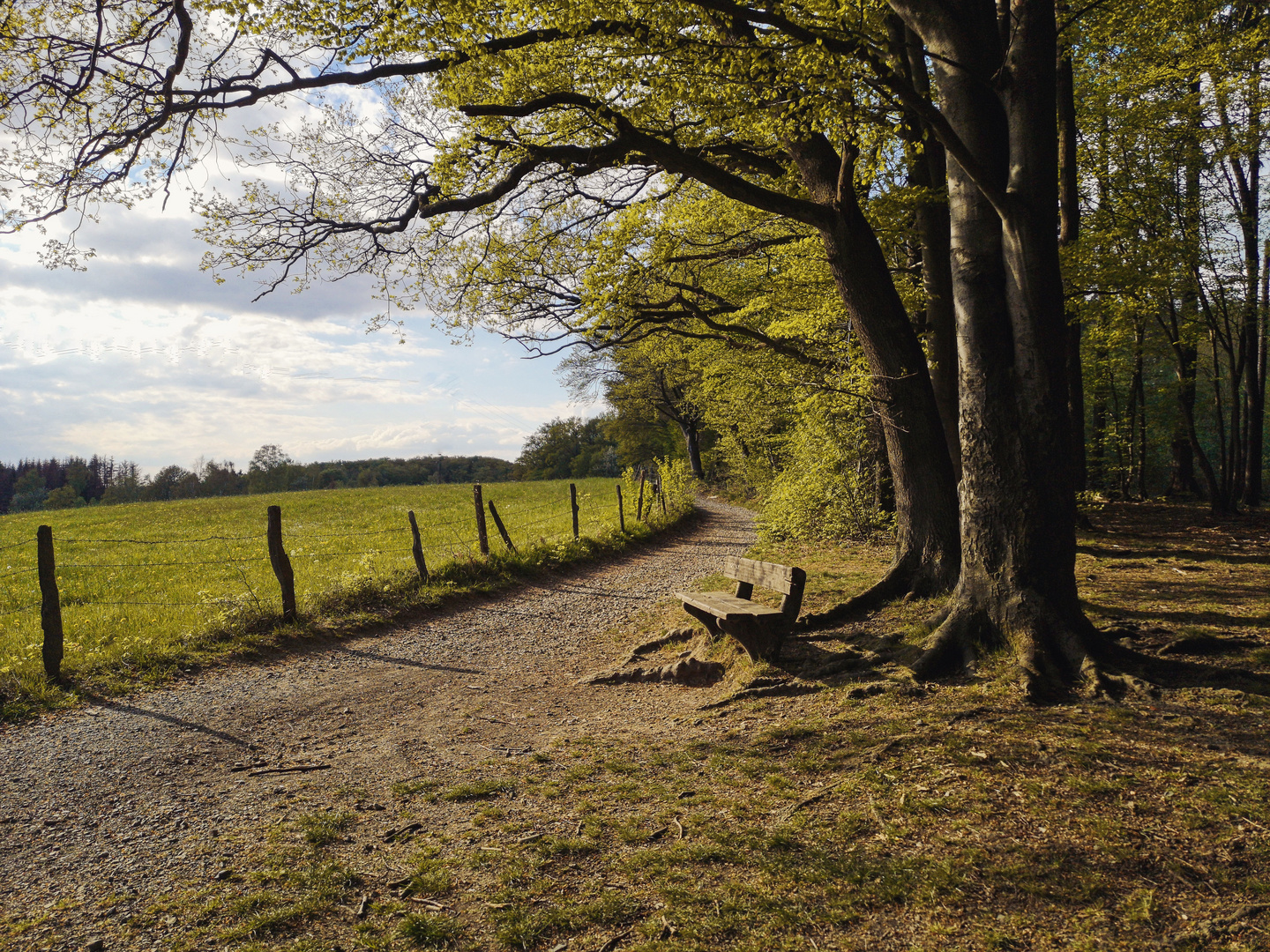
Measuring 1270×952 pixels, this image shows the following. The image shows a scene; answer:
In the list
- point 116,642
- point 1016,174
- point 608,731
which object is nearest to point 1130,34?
point 1016,174

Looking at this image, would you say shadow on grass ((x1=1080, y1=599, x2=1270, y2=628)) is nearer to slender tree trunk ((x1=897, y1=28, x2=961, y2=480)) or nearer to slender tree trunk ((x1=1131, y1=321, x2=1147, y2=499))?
slender tree trunk ((x1=897, y1=28, x2=961, y2=480))

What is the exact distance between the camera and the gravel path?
3727mm

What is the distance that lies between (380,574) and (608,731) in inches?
273

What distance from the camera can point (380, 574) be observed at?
11195 mm

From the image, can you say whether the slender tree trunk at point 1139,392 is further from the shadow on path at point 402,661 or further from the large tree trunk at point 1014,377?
the shadow on path at point 402,661

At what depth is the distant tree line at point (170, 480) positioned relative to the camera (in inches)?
1798

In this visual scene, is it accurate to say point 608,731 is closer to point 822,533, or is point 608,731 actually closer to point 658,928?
point 658,928

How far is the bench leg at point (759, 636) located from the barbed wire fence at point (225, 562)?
6373 millimetres

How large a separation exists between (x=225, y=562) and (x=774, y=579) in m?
10.7

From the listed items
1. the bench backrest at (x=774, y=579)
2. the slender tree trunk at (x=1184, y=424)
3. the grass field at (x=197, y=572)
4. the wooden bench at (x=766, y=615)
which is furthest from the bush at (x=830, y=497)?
the slender tree trunk at (x=1184, y=424)

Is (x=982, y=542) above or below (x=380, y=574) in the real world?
above

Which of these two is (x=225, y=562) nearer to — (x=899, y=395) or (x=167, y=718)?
(x=167, y=718)

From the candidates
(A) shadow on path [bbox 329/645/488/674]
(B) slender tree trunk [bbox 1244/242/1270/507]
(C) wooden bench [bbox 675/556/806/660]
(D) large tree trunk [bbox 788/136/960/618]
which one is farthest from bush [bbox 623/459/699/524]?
(B) slender tree trunk [bbox 1244/242/1270/507]

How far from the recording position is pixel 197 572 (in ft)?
47.3
